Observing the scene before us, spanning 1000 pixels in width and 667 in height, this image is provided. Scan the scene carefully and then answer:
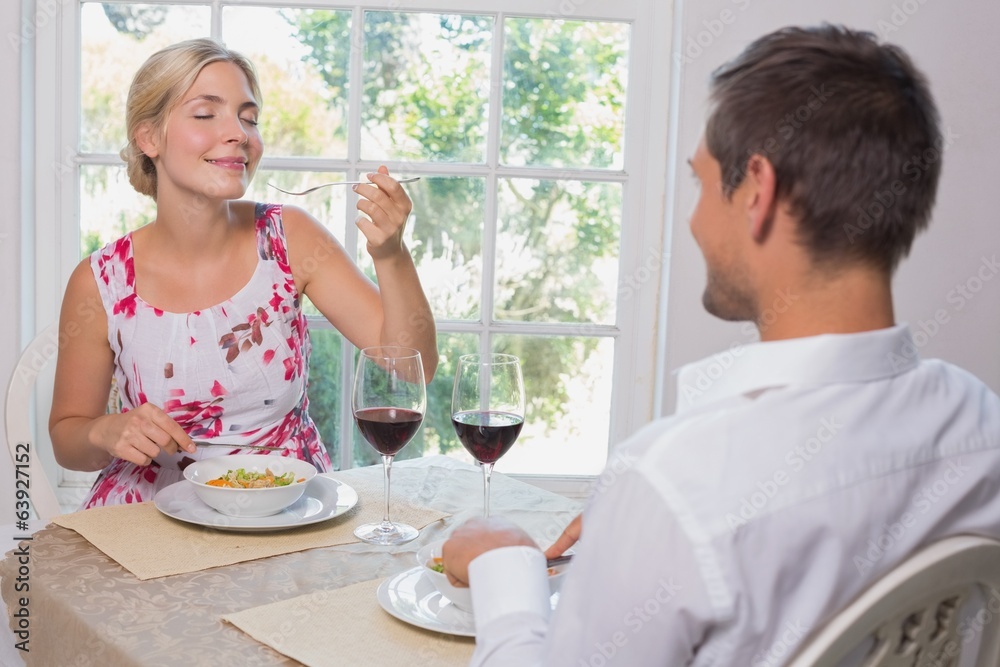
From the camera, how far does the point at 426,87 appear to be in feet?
8.38

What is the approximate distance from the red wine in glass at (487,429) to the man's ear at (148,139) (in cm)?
105

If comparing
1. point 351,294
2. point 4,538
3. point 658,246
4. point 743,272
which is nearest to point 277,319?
point 351,294

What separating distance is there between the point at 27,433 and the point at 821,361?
1491 millimetres

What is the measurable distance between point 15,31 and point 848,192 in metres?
2.22

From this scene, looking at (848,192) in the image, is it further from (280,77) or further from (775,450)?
(280,77)

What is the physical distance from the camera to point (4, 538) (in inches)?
80.6

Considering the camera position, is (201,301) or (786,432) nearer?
(786,432)

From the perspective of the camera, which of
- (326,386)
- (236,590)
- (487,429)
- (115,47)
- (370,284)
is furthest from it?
(326,386)

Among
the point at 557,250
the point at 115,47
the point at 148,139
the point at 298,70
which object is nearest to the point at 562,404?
the point at 557,250

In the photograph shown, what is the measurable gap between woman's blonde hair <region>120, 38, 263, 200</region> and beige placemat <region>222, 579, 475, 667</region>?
Answer: 1.16 m

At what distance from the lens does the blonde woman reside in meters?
1.83

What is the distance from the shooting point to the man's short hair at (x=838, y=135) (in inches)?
31.2

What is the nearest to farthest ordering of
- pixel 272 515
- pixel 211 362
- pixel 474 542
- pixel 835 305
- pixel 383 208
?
Answer: pixel 835 305 → pixel 474 542 → pixel 272 515 → pixel 383 208 → pixel 211 362

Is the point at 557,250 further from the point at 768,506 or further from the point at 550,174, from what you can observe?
the point at 768,506
